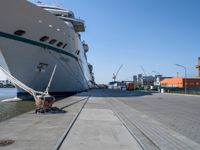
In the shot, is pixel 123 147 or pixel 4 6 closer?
pixel 123 147

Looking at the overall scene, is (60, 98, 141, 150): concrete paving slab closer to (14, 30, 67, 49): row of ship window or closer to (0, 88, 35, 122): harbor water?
(0, 88, 35, 122): harbor water

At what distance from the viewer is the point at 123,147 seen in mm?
6816

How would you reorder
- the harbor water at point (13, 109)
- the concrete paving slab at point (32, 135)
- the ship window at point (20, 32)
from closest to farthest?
the concrete paving slab at point (32, 135) → the harbor water at point (13, 109) → the ship window at point (20, 32)

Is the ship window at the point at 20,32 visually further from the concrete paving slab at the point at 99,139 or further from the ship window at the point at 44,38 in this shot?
the concrete paving slab at the point at 99,139

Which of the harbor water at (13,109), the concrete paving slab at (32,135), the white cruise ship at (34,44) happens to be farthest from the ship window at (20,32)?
the concrete paving slab at (32,135)

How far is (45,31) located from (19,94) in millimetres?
5677

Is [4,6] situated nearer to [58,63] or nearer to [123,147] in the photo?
[58,63]

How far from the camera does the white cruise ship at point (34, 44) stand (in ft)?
67.6

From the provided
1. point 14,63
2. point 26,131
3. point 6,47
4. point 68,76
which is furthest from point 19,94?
point 26,131

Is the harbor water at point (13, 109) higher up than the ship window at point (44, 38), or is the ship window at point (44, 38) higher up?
the ship window at point (44, 38)

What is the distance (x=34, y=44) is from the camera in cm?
2355

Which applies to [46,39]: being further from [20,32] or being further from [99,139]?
[99,139]

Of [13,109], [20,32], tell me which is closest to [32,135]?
[13,109]

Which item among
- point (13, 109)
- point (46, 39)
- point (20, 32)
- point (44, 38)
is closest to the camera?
point (13, 109)
